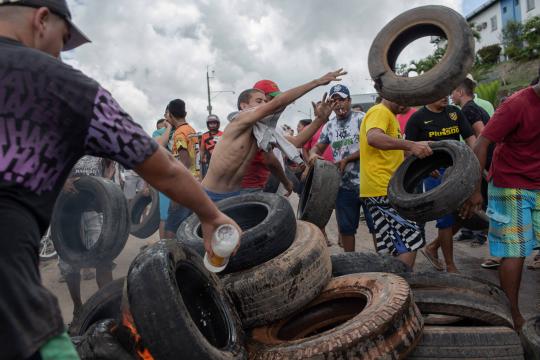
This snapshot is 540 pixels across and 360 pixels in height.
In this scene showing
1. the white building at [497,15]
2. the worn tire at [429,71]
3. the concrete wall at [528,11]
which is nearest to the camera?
the worn tire at [429,71]

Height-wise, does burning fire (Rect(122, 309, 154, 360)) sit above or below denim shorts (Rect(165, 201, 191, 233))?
below

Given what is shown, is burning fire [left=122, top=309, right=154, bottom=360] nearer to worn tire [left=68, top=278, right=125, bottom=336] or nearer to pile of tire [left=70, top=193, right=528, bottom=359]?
pile of tire [left=70, top=193, right=528, bottom=359]

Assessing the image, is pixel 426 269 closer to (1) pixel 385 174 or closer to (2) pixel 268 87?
(1) pixel 385 174

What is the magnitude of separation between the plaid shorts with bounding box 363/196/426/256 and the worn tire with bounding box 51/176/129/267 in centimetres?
283

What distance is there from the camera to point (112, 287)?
3713 millimetres

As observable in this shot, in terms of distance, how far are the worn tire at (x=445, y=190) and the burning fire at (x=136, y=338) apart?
288 centimetres

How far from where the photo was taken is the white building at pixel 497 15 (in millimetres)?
54881

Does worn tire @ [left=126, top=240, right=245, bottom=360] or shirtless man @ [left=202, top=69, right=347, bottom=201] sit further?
shirtless man @ [left=202, top=69, right=347, bottom=201]

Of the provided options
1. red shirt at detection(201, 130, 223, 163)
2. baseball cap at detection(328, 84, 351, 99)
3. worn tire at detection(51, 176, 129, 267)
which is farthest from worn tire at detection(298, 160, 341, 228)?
red shirt at detection(201, 130, 223, 163)

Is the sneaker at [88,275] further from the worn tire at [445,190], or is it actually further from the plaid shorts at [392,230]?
the worn tire at [445,190]

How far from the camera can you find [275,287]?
311 cm

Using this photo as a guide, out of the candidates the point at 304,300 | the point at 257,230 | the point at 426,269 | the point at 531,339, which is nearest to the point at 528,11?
the point at 426,269

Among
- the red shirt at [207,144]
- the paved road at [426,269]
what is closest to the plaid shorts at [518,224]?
the paved road at [426,269]

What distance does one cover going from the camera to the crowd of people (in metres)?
1.42
